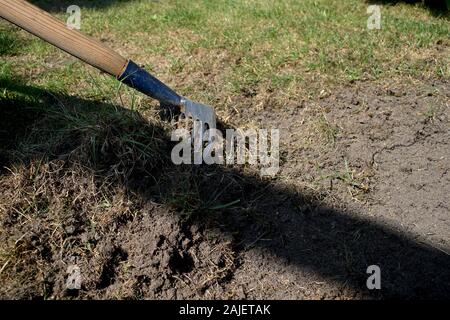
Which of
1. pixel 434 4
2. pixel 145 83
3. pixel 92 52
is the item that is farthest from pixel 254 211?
pixel 434 4

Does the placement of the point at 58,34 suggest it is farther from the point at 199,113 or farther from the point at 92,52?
the point at 199,113

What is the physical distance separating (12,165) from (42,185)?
0.77ft

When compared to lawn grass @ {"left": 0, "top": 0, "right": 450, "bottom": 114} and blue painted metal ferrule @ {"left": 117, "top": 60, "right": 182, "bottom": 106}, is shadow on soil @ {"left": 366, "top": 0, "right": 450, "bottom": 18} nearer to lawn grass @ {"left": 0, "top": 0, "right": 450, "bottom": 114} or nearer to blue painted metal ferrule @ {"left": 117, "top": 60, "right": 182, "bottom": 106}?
lawn grass @ {"left": 0, "top": 0, "right": 450, "bottom": 114}

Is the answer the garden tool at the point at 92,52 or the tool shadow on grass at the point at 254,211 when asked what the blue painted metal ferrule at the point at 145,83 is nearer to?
the garden tool at the point at 92,52

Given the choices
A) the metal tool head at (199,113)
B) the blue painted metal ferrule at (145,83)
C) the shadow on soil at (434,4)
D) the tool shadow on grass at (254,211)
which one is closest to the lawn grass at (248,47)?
the shadow on soil at (434,4)

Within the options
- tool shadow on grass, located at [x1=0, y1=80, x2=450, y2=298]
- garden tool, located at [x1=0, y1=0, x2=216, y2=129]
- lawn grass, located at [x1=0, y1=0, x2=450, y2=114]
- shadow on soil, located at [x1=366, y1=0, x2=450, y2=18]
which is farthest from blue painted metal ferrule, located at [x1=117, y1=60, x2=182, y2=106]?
shadow on soil, located at [x1=366, y1=0, x2=450, y2=18]

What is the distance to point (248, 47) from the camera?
3.49 metres

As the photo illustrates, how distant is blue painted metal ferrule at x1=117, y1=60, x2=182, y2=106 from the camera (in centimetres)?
225

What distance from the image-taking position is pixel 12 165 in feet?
7.26

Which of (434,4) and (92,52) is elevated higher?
(434,4)

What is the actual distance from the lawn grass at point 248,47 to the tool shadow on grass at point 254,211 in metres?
0.62

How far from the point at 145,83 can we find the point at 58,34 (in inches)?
19.0

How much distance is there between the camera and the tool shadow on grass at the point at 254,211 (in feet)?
6.21
